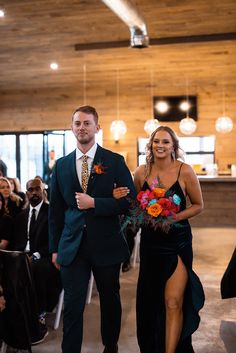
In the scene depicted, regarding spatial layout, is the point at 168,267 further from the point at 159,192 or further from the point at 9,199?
the point at 9,199

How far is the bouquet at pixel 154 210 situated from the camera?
2645 millimetres

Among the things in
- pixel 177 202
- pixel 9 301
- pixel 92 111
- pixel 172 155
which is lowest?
pixel 9 301

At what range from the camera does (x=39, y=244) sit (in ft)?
12.5

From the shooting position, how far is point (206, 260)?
6.28 m

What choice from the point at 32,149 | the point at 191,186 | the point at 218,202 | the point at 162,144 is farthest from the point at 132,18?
the point at 32,149

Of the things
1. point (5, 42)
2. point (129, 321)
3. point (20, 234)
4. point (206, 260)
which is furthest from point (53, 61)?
point (129, 321)

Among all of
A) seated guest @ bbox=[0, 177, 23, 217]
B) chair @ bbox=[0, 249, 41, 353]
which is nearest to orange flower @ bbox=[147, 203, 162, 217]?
chair @ bbox=[0, 249, 41, 353]

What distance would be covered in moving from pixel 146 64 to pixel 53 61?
1933 millimetres

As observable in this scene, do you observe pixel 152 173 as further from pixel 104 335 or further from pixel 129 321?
pixel 129 321

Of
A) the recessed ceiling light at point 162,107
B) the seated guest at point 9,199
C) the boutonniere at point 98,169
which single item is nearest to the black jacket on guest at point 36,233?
the seated guest at point 9,199

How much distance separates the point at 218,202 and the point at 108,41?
393cm

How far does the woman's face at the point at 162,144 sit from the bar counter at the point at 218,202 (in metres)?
6.64

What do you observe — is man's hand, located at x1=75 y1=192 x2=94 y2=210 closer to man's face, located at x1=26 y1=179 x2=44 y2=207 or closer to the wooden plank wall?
man's face, located at x1=26 y1=179 x2=44 y2=207

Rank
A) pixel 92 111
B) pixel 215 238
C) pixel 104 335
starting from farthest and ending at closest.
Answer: pixel 215 238 → pixel 104 335 → pixel 92 111
